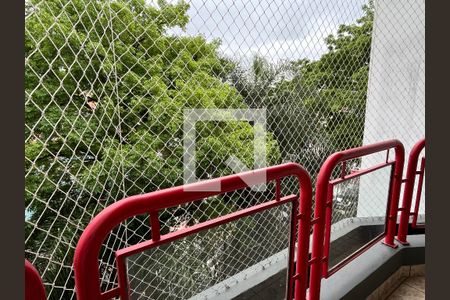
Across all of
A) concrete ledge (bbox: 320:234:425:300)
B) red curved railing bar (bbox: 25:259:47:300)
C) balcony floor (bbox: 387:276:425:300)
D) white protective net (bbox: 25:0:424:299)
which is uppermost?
white protective net (bbox: 25:0:424:299)

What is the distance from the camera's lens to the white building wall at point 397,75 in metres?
3.22

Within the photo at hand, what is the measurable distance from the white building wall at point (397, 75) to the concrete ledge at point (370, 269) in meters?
1.34

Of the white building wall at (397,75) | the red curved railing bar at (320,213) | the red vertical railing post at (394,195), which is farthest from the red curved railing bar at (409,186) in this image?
the white building wall at (397,75)

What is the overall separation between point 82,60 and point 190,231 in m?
2.98

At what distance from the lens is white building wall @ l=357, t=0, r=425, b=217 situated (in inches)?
127

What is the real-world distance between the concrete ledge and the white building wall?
1337 millimetres

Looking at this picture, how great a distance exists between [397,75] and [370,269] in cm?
241

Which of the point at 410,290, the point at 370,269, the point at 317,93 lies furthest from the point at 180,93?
the point at 410,290

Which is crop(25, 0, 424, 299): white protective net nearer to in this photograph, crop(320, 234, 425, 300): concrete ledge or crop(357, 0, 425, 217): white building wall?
crop(357, 0, 425, 217): white building wall

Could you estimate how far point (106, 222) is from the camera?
32.4 inches

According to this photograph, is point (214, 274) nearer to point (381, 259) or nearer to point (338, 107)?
point (381, 259)

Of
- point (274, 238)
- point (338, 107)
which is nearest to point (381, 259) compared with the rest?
point (274, 238)

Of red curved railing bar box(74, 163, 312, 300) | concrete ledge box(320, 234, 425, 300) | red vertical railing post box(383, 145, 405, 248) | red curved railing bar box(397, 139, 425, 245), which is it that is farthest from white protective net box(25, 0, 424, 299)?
red curved railing bar box(74, 163, 312, 300)

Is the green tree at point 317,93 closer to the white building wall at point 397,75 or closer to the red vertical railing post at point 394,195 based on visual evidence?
the white building wall at point 397,75
